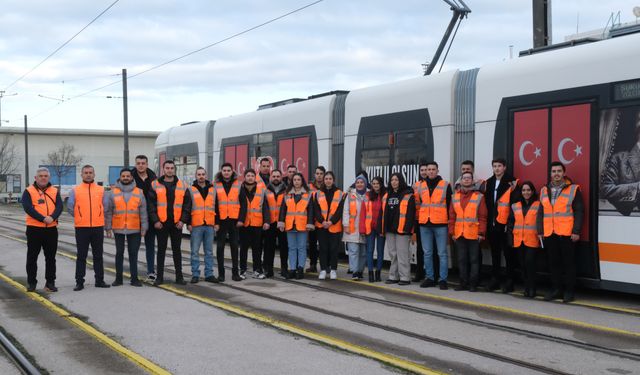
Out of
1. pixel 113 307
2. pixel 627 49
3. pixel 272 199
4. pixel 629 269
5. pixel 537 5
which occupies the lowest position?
pixel 113 307

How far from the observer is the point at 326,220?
1109 centimetres

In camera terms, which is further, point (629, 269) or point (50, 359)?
point (629, 269)

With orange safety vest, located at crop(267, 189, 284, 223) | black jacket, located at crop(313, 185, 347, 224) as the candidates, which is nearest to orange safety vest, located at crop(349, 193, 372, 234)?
black jacket, located at crop(313, 185, 347, 224)

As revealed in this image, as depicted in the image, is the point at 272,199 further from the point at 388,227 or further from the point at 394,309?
the point at 394,309

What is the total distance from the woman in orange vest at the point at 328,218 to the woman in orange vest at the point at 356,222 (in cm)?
13

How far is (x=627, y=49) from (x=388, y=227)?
4096mm

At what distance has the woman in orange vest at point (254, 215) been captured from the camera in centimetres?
1109

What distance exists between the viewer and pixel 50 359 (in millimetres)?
6141

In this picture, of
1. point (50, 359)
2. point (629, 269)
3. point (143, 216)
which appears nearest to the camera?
point (50, 359)

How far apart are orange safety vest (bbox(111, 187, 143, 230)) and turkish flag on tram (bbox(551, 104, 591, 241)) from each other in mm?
5888

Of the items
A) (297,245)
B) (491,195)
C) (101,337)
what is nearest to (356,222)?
(297,245)

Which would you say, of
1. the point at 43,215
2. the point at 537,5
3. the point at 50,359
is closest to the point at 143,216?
the point at 43,215

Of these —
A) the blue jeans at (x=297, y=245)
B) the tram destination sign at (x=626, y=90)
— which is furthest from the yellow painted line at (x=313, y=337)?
the tram destination sign at (x=626, y=90)

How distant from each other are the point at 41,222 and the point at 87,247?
2.40 feet
